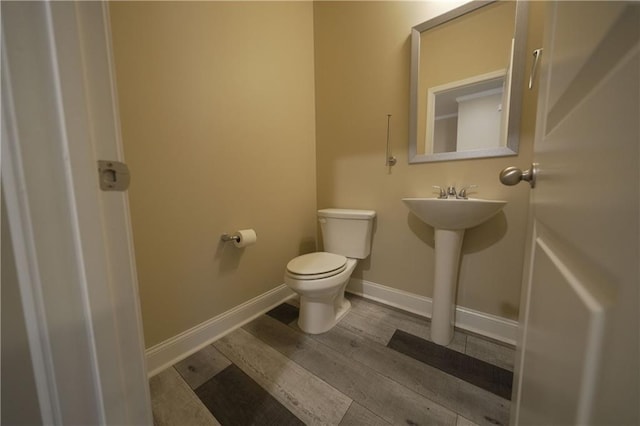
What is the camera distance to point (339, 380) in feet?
3.40

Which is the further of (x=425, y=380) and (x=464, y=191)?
(x=464, y=191)

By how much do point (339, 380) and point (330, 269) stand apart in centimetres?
52

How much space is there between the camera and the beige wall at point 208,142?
1013 millimetres

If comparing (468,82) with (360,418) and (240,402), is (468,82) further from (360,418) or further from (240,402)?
(240,402)

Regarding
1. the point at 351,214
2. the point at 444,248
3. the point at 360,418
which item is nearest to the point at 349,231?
the point at 351,214

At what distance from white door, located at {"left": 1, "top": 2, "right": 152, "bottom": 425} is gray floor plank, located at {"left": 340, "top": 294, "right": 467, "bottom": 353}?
49.7 inches

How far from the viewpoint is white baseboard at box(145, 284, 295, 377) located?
43.5 inches

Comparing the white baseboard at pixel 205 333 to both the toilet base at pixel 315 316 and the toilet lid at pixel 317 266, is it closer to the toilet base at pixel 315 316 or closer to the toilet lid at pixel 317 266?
the toilet base at pixel 315 316

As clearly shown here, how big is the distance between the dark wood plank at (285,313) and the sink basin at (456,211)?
3.54 feet

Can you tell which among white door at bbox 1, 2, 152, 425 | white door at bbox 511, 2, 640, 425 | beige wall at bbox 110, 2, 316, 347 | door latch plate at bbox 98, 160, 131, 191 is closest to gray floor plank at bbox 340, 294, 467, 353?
beige wall at bbox 110, 2, 316, 347

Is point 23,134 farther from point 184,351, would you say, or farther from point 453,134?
point 453,134

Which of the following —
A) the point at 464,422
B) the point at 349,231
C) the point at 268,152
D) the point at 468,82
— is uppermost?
the point at 468,82

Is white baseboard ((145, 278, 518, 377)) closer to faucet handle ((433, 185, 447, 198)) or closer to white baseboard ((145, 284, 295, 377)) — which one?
white baseboard ((145, 284, 295, 377))

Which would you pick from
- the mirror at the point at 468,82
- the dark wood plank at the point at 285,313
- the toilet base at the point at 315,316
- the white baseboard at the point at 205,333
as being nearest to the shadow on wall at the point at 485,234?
the mirror at the point at 468,82
